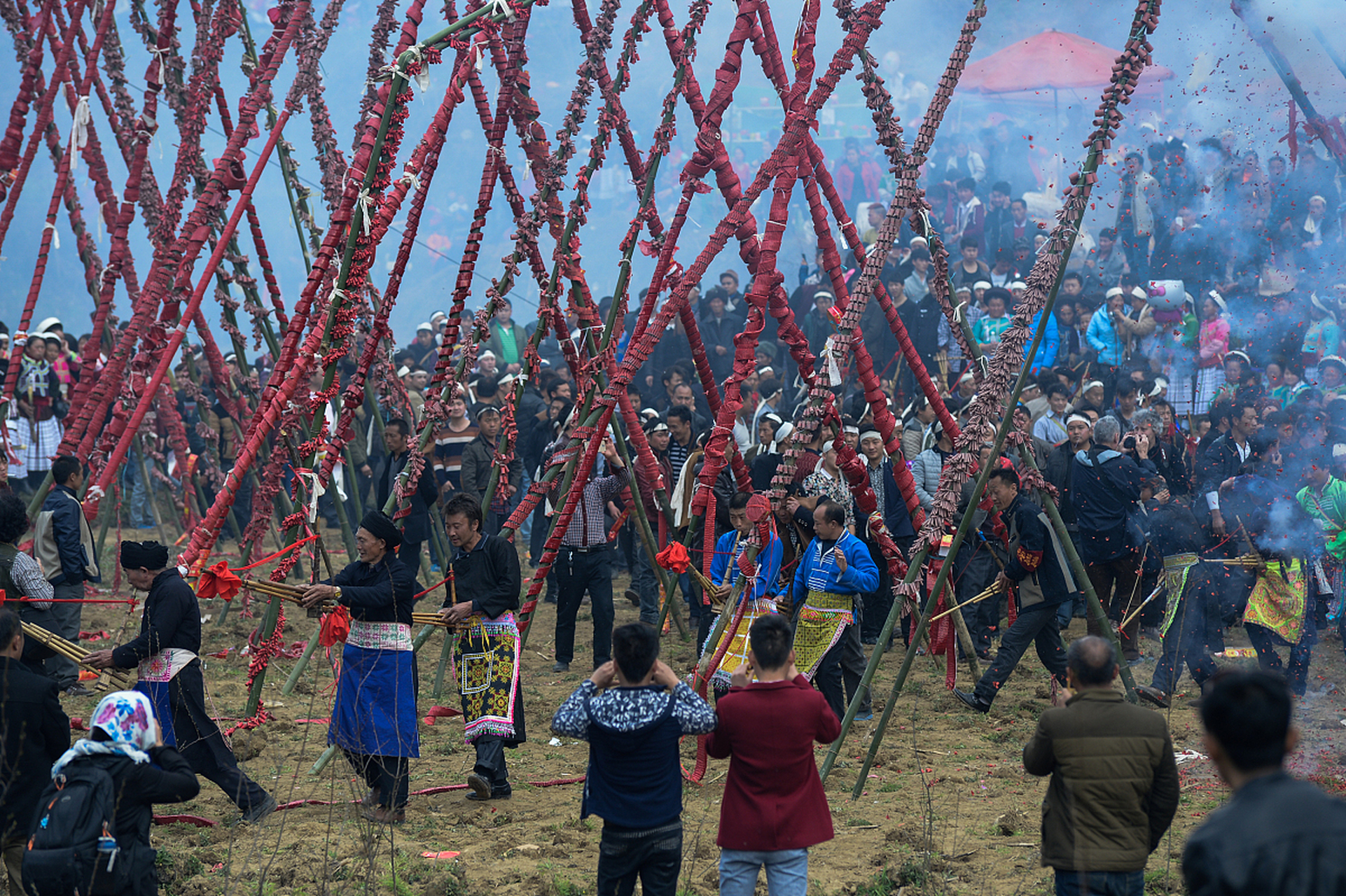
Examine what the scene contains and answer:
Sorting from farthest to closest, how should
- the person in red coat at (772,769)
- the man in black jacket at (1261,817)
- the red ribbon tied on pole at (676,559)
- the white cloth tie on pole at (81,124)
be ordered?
the white cloth tie on pole at (81,124)
the red ribbon tied on pole at (676,559)
the person in red coat at (772,769)
the man in black jacket at (1261,817)

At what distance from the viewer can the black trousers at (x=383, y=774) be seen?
661 centimetres

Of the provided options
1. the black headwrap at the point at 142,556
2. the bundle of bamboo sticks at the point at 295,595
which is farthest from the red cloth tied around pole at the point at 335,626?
the black headwrap at the point at 142,556

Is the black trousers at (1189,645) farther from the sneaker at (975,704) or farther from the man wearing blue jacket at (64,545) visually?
the man wearing blue jacket at (64,545)

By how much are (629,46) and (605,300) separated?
650cm

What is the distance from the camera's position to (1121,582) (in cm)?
1030

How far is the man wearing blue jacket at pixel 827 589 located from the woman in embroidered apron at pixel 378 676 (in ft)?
8.88

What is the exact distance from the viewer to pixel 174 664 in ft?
20.6

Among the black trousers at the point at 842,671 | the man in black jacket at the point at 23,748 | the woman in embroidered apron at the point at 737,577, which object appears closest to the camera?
the man in black jacket at the point at 23,748

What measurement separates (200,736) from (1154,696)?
6.60 m

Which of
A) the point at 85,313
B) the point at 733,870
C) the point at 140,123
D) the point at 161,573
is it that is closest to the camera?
the point at 733,870

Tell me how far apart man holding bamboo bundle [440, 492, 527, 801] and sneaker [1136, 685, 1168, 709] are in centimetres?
474

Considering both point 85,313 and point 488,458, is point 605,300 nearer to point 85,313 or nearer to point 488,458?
point 488,458

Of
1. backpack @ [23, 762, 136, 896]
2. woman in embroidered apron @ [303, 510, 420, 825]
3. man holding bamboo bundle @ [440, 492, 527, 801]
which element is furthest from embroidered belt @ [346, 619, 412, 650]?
backpack @ [23, 762, 136, 896]

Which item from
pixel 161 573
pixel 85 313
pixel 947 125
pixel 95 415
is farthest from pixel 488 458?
pixel 85 313
